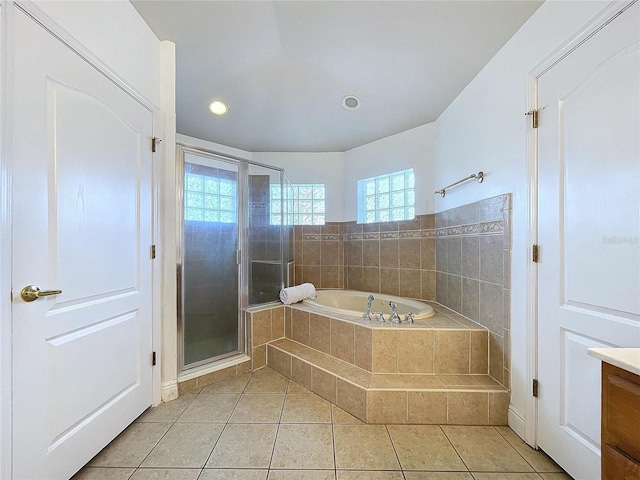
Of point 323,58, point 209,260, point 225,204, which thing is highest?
point 323,58

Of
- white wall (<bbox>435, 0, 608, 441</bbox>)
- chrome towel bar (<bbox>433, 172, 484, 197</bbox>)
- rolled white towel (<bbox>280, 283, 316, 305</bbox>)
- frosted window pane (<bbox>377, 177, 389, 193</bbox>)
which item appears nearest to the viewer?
white wall (<bbox>435, 0, 608, 441</bbox>)

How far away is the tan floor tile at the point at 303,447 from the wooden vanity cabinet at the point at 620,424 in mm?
1055

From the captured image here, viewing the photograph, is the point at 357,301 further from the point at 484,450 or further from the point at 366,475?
the point at 366,475

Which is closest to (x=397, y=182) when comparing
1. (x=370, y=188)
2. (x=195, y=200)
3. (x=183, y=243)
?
(x=370, y=188)

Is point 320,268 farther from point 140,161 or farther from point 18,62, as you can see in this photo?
point 18,62

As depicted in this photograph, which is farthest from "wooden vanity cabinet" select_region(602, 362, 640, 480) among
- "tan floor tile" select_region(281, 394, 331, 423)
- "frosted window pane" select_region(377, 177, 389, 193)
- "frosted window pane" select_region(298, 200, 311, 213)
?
"frosted window pane" select_region(298, 200, 311, 213)

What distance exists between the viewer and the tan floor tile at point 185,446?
4.25 feet

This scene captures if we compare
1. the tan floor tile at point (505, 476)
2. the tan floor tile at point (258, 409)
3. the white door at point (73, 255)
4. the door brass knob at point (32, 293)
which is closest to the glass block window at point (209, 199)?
the white door at point (73, 255)

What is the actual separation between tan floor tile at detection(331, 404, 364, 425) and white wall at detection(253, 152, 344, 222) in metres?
2.28

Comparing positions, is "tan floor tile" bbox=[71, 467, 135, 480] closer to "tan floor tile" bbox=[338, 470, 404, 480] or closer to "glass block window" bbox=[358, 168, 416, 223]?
"tan floor tile" bbox=[338, 470, 404, 480]

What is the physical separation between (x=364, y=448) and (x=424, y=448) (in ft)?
1.03

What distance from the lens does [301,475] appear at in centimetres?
122

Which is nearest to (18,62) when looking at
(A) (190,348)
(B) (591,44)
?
(A) (190,348)

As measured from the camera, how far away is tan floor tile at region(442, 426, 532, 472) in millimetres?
1279
